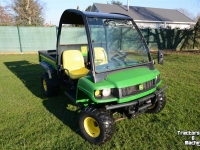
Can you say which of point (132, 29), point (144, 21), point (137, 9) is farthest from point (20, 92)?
point (137, 9)

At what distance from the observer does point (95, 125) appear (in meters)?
2.92

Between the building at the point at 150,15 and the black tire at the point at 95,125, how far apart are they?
20942 mm

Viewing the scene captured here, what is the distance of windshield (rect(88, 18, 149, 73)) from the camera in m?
2.92

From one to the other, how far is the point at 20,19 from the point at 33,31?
Result: 15.4 meters

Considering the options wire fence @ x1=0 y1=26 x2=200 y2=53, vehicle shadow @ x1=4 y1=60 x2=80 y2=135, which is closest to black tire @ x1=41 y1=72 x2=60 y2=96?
vehicle shadow @ x1=4 y1=60 x2=80 y2=135

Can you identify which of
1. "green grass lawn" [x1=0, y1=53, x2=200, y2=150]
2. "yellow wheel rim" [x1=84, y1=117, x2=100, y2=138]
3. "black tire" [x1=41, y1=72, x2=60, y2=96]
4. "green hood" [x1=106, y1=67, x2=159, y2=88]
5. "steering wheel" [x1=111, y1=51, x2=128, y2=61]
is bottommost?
"green grass lawn" [x1=0, y1=53, x2=200, y2=150]

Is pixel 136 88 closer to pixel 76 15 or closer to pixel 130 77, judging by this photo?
pixel 130 77

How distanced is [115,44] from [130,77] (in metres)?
0.92

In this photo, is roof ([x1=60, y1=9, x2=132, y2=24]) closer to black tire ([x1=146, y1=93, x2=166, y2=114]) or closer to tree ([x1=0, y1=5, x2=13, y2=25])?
black tire ([x1=146, y1=93, x2=166, y2=114])

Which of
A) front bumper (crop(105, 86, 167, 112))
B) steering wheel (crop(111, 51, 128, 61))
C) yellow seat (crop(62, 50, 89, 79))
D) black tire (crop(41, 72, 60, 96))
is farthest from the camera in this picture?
black tire (crop(41, 72, 60, 96))

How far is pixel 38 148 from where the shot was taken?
2736 millimetres

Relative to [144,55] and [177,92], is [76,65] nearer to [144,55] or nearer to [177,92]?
[144,55]

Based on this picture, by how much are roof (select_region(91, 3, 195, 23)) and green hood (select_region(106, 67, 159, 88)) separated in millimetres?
20758

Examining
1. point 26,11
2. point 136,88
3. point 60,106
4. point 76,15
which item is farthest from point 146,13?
point 136,88
